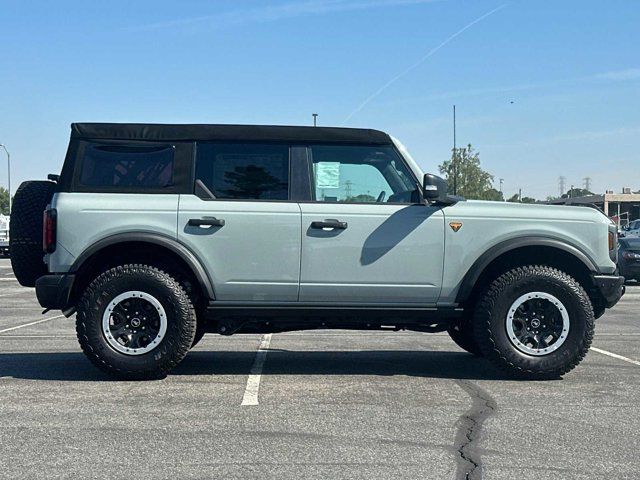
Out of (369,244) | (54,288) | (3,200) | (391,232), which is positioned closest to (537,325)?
(391,232)

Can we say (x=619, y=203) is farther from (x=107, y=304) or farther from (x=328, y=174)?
(x=107, y=304)

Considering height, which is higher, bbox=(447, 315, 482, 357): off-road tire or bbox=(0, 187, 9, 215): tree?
bbox=(0, 187, 9, 215): tree

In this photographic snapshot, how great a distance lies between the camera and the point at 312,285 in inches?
255

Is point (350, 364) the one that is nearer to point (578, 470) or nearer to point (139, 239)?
point (139, 239)

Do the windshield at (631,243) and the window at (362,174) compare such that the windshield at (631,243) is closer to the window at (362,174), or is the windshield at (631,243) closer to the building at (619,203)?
the window at (362,174)

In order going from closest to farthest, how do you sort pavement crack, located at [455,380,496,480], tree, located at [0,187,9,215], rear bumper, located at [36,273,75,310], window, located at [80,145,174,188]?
pavement crack, located at [455,380,496,480] < rear bumper, located at [36,273,75,310] < window, located at [80,145,174,188] < tree, located at [0,187,9,215]

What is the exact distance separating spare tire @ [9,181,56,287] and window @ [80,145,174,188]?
0.59 meters

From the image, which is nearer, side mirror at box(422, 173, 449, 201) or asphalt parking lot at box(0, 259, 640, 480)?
asphalt parking lot at box(0, 259, 640, 480)

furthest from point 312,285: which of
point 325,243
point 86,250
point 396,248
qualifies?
point 86,250

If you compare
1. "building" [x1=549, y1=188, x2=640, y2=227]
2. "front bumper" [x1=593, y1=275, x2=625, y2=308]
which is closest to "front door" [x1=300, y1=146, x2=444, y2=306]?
"front bumper" [x1=593, y1=275, x2=625, y2=308]

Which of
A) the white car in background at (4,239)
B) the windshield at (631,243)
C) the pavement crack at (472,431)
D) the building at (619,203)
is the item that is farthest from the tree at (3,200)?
the pavement crack at (472,431)

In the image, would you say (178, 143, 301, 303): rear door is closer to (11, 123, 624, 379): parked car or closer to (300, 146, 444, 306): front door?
(11, 123, 624, 379): parked car

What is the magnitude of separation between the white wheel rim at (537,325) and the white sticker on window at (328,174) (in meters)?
1.80

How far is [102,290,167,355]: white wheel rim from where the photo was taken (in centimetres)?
639
